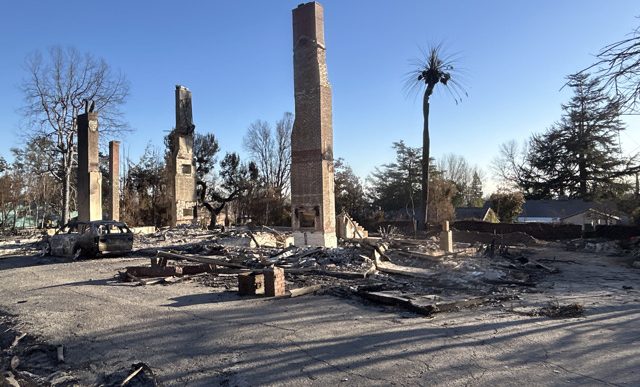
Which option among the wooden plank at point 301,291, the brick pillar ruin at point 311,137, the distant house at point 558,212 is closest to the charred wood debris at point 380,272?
the wooden plank at point 301,291

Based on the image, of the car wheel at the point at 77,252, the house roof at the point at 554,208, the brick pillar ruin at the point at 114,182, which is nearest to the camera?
the car wheel at the point at 77,252

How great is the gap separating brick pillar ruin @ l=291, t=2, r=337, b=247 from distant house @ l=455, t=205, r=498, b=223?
26.7m

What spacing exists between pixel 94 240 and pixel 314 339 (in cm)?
1397

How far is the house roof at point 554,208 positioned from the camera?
44.9 m

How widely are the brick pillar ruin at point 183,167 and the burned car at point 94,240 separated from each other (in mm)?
12391

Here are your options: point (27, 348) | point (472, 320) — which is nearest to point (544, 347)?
point (472, 320)

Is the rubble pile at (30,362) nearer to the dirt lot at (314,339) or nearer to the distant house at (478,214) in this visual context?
the dirt lot at (314,339)

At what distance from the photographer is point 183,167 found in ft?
102

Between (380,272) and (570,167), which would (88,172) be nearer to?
(380,272)

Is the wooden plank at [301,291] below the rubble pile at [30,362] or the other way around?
the other way around

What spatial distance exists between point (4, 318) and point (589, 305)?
35.5ft

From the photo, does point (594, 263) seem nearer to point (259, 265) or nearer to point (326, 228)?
point (326, 228)

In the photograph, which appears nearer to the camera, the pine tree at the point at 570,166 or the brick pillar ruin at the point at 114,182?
the brick pillar ruin at the point at 114,182

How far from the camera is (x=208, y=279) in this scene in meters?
11.9
